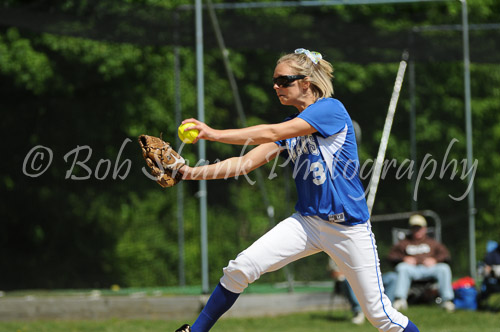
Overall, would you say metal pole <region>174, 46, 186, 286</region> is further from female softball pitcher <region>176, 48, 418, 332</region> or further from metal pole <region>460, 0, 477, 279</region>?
female softball pitcher <region>176, 48, 418, 332</region>

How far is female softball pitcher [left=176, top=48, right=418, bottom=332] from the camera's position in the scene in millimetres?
4566

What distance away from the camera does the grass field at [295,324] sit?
25.6 feet

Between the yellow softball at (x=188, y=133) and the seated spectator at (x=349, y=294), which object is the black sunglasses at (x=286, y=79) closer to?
the yellow softball at (x=188, y=133)

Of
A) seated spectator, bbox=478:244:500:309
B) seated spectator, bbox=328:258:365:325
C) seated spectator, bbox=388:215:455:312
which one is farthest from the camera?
seated spectator, bbox=388:215:455:312

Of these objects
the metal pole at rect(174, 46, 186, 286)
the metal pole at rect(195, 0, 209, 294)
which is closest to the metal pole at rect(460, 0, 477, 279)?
the metal pole at rect(195, 0, 209, 294)

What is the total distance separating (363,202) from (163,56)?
5855 millimetres

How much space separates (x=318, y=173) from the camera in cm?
459

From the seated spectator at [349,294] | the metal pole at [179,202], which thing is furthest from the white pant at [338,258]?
the metal pole at [179,202]

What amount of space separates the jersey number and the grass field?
3444 mm

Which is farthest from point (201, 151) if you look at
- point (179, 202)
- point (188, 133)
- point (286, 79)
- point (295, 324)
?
point (188, 133)

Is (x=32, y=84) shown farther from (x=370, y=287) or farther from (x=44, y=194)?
(x=370, y=287)

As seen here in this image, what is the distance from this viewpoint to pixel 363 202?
15.3ft

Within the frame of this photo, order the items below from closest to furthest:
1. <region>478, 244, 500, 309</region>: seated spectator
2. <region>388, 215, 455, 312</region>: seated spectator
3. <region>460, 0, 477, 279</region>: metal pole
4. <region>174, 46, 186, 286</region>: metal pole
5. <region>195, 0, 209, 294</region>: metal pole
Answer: <region>195, 0, 209, 294</region>: metal pole
<region>478, 244, 500, 309</region>: seated spectator
<region>388, 215, 455, 312</region>: seated spectator
<region>174, 46, 186, 286</region>: metal pole
<region>460, 0, 477, 279</region>: metal pole

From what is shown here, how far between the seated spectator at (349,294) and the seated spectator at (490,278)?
1517mm
